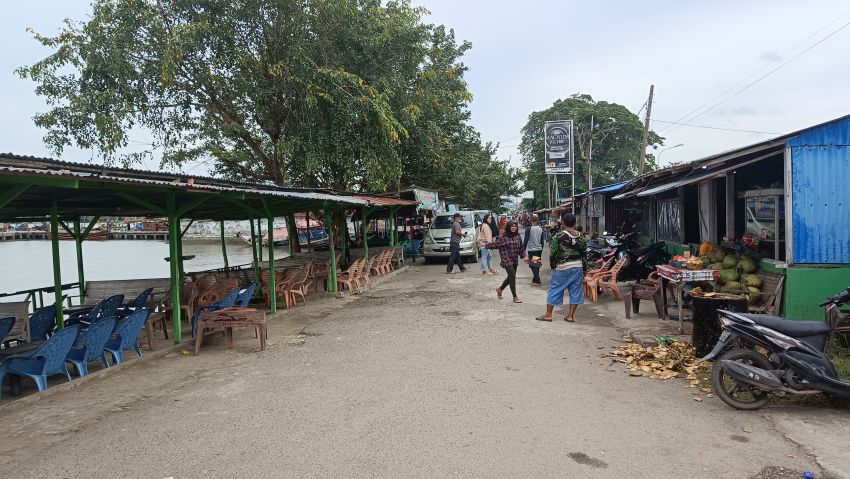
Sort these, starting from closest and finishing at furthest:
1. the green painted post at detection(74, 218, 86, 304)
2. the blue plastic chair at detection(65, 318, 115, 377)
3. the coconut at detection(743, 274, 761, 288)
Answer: the blue plastic chair at detection(65, 318, 115, 377)
the coconut at detection(743, 274, 761, 288)
the green painted post at detection(74, 218, 86, 304)

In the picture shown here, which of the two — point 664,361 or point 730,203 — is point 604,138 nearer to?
point 730,203

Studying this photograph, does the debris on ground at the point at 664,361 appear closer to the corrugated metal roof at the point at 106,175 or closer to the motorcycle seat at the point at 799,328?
the motorcycle seat at the point at 799,328

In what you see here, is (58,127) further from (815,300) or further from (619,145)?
(619,145)

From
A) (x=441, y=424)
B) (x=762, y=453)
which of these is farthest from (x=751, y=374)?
(x=441, y=424)

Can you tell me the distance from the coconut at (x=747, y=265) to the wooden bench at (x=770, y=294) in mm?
129

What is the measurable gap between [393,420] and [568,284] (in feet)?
14.1

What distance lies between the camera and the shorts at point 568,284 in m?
7.64

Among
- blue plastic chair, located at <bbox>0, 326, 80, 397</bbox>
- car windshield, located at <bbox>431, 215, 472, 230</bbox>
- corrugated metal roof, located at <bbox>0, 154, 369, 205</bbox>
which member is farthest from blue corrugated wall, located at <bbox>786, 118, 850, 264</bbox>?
car windshield, located at <bbox>431, 215, 472, 230</bbox>

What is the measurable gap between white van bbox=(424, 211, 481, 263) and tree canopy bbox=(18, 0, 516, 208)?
11.6 feet

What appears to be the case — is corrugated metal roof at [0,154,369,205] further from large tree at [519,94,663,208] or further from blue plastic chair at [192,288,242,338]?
large tree at [519,94,663,208]

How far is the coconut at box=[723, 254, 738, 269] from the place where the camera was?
7908 mm

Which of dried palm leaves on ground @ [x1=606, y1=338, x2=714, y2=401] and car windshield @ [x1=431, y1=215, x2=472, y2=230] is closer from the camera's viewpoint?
dried palm leaves on ground @ [x1=606, y1=338, x2=714, y2=401]

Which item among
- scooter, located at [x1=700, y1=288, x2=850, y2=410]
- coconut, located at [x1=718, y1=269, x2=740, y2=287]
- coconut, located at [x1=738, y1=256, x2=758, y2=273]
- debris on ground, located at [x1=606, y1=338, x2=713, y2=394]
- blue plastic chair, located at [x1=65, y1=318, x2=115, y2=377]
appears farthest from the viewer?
coconut, located at [x1=718, y1=269, x2=740, y2=287]

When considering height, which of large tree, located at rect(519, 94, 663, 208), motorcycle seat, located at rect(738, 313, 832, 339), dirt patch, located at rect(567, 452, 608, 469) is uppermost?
large tree, located at rect(519, 94, 663, 208)
